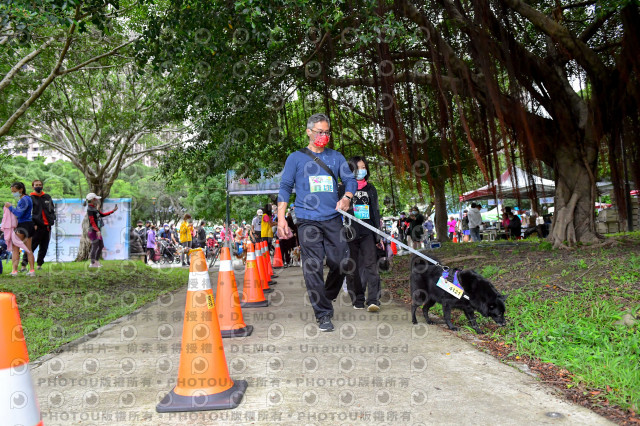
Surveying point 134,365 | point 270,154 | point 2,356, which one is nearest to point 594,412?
point 2,356

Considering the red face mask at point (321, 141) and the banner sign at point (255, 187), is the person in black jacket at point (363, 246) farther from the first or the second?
the banner sign at point (255, 187)

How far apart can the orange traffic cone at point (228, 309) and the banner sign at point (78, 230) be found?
12.1m

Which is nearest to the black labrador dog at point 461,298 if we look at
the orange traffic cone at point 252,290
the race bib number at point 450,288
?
the race bib number at point 450,288

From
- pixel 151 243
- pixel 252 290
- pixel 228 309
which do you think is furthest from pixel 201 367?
pixel 151 243

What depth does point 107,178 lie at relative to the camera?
1808 centimetres

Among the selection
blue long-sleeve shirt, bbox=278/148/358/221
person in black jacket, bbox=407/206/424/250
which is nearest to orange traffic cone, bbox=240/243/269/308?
blue long-sleeve shirt, bbox=278/148/358/221

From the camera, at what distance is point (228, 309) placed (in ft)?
13.9

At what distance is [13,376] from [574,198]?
27.3 ft

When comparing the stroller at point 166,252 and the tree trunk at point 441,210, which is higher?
the tree trunk at point 441,210

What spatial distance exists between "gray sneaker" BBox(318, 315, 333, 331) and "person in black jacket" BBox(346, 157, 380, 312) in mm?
911

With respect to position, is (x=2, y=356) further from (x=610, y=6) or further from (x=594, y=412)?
(x=610, y=6)

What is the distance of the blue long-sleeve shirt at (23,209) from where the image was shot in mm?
8593

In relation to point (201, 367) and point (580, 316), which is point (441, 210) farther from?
point (201, 367)

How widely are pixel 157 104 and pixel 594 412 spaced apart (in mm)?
14823
